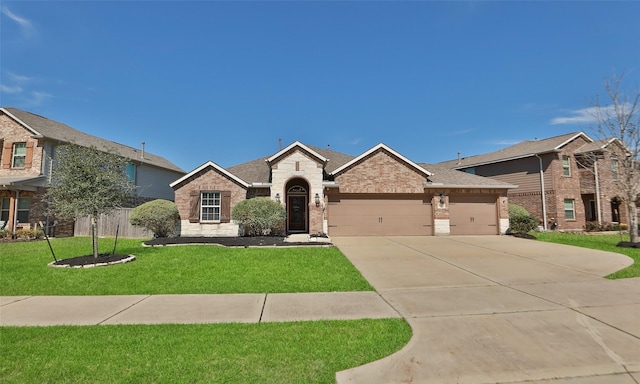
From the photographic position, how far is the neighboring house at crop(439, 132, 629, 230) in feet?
73.8

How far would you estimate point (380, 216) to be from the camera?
1841 centimetres

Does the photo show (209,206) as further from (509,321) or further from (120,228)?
(509,321)

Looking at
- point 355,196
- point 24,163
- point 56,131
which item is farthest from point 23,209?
point 355,196

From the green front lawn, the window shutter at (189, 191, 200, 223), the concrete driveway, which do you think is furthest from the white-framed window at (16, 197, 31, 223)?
the concrete driveway

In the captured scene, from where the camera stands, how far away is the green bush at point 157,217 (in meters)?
15.9

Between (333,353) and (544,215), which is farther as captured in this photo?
(544,215)

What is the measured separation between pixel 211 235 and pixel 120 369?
14.3 metres

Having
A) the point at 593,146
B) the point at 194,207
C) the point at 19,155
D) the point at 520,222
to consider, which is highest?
the point at 593,146

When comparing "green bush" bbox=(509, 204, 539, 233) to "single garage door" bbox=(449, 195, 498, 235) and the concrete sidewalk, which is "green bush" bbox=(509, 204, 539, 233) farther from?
the concrete sidewalk

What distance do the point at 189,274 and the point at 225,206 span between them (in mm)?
9383

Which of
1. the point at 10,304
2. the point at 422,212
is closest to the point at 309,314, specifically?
the point at 10,304

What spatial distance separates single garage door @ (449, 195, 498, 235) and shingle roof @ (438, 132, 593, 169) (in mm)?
7545

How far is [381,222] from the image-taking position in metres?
18.4

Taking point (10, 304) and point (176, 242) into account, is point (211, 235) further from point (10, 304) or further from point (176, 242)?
point (10, 304)
